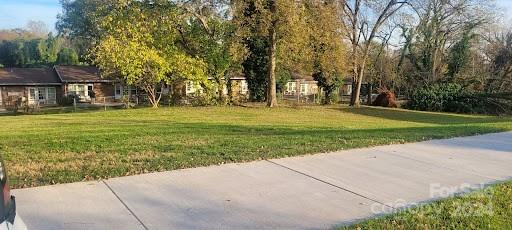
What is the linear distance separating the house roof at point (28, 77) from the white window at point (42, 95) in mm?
876

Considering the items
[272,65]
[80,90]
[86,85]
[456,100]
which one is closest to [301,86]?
A: [456,100]

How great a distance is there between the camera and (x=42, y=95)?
146 ft

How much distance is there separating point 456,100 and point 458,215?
3278 centimetres

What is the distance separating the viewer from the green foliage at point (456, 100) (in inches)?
1267

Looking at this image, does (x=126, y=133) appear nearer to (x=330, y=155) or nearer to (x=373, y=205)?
(x=330, y=155)

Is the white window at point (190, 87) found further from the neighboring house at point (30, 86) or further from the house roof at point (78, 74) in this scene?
the neighboring house at point (30, 86)

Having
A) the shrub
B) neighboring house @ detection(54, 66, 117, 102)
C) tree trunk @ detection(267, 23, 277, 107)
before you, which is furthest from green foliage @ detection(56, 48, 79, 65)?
tree trunk @ detection(267, 23, 277, 107)

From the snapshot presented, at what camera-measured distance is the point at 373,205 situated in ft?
15.8

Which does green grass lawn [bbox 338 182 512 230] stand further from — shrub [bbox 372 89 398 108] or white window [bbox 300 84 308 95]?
white window [bbox 300 84 308 95]

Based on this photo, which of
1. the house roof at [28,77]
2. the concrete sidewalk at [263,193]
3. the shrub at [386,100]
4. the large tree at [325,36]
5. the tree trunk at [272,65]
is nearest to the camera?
the concrete sidewalk at [263,193]

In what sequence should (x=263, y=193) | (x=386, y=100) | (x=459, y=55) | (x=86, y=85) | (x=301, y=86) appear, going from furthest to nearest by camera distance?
(x=301, y=86) → (x=86, y=85) → (x=459, y=55) → (x=386, y=100) → (x=263, y=193)

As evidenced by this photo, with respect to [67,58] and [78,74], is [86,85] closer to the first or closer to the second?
[78,74]

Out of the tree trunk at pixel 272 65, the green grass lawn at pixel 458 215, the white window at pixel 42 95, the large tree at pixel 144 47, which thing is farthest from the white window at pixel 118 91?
the green grass lawn at pixel 458 215

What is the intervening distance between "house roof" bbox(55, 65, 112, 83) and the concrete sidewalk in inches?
1602
